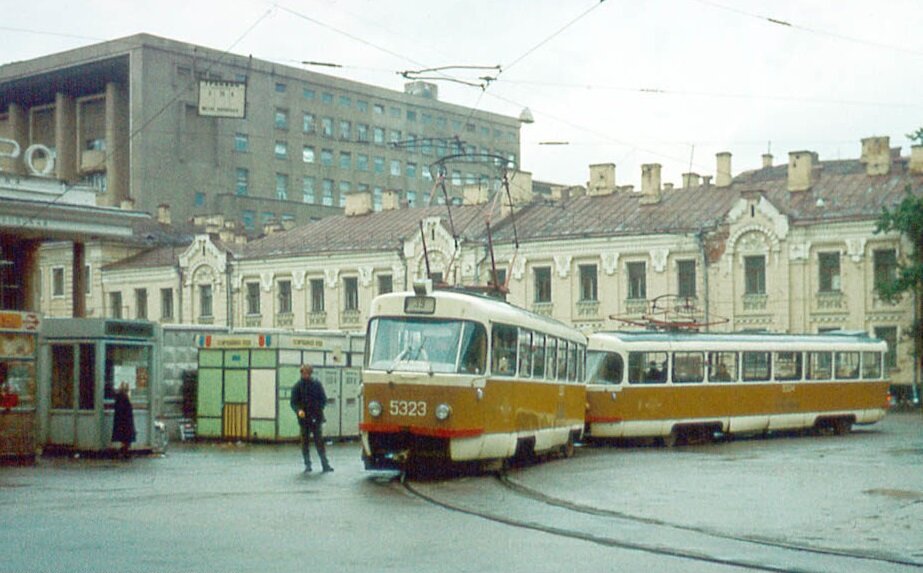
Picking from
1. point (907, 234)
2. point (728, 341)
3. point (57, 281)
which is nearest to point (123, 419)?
point (728, 341)

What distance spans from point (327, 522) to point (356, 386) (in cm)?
1838

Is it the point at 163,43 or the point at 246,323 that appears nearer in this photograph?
the point at 246,323

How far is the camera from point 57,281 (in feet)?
222

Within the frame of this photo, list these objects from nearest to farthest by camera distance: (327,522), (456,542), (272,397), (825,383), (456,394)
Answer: (456,542) < (327,522) < (456,394) < (272,397) < (825,383)

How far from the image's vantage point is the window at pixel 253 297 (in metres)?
63.6

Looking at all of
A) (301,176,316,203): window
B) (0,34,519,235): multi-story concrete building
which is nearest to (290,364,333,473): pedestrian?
(0,34,519,235): multi-story concrete building

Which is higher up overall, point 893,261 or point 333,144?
point 333,144

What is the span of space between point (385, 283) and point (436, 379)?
40.5 metres

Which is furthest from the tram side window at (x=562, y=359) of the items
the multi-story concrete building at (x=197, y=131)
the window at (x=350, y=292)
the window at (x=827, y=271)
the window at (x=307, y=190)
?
the window at (x=307, y=190)

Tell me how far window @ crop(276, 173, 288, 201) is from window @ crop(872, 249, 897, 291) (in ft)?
167

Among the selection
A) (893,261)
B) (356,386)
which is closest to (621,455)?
(356,386)

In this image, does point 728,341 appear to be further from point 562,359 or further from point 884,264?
point 884,264

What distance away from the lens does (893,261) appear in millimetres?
49438

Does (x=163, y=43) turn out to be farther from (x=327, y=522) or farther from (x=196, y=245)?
(x=327, y=522)
